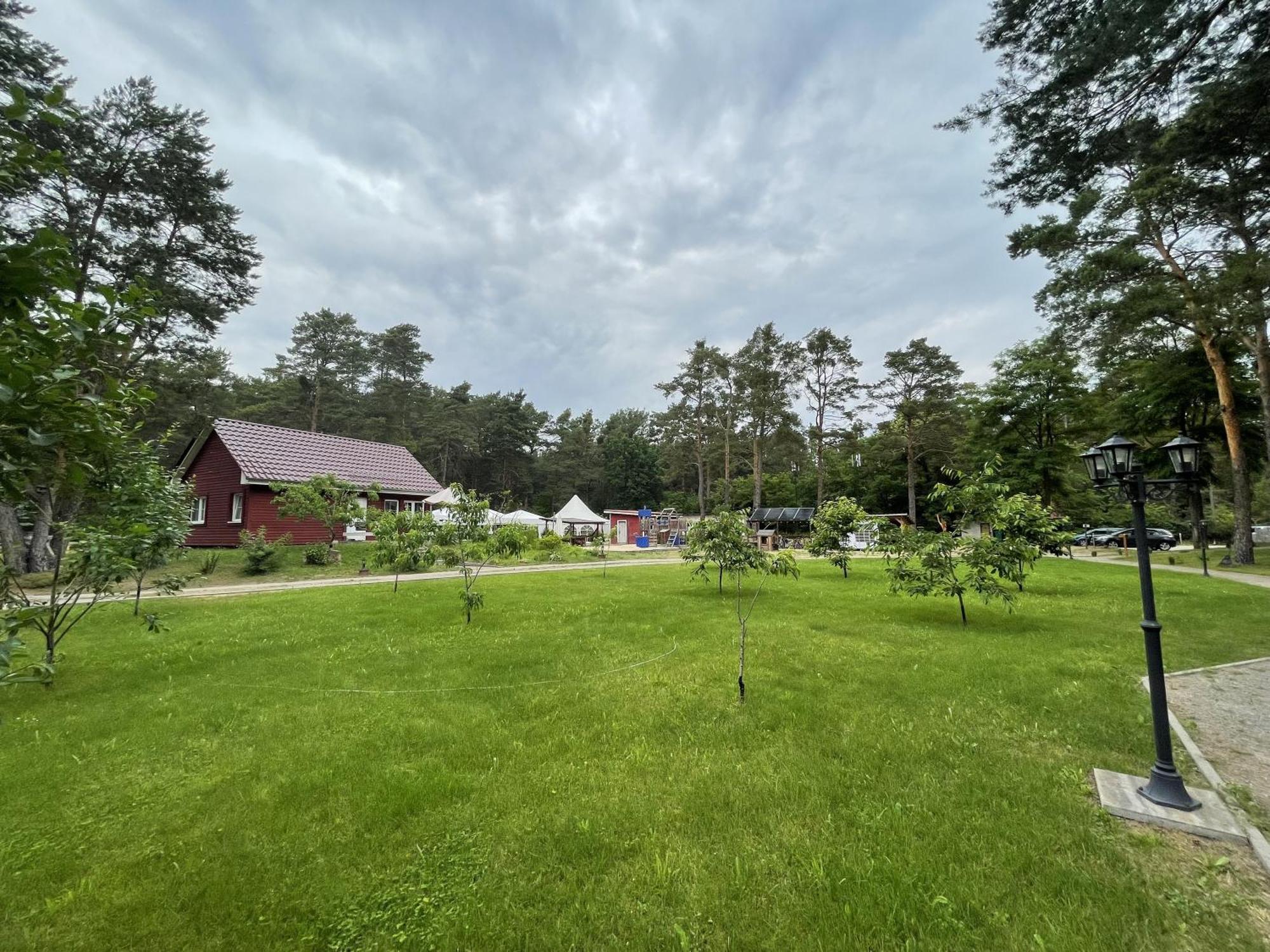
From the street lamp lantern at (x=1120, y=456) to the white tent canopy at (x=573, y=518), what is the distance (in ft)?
83.0

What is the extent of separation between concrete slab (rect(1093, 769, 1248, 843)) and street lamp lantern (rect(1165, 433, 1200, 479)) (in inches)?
89.4

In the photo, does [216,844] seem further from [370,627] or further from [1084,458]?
[1084,458]

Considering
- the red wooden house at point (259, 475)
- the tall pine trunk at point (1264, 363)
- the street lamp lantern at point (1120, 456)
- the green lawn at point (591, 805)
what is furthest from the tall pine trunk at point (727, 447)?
the street lamp lantern at point (1120, 456)

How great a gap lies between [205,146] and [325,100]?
29.4 ft

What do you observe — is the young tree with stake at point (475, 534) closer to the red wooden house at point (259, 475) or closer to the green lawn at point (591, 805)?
the green lawn at point (591, 805)

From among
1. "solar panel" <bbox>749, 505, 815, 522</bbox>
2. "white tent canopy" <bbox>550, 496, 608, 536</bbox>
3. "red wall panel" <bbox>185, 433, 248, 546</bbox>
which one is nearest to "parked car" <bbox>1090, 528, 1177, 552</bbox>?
"solar panel" <bbox>749, 505, 815, 522</bbox>

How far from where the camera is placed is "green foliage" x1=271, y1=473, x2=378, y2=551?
666 inches

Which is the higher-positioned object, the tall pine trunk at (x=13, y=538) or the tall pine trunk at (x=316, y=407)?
the tall pine trunk at (x=316, y=407)

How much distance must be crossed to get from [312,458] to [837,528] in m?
20.6

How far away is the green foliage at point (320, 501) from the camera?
55.5 ft

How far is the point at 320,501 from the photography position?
55.5ft

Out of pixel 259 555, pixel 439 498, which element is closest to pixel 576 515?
pixel 439 498

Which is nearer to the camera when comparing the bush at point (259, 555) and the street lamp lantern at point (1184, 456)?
the street lamp lantern at point (1184, 456)

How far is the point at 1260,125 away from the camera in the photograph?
14.8ft
